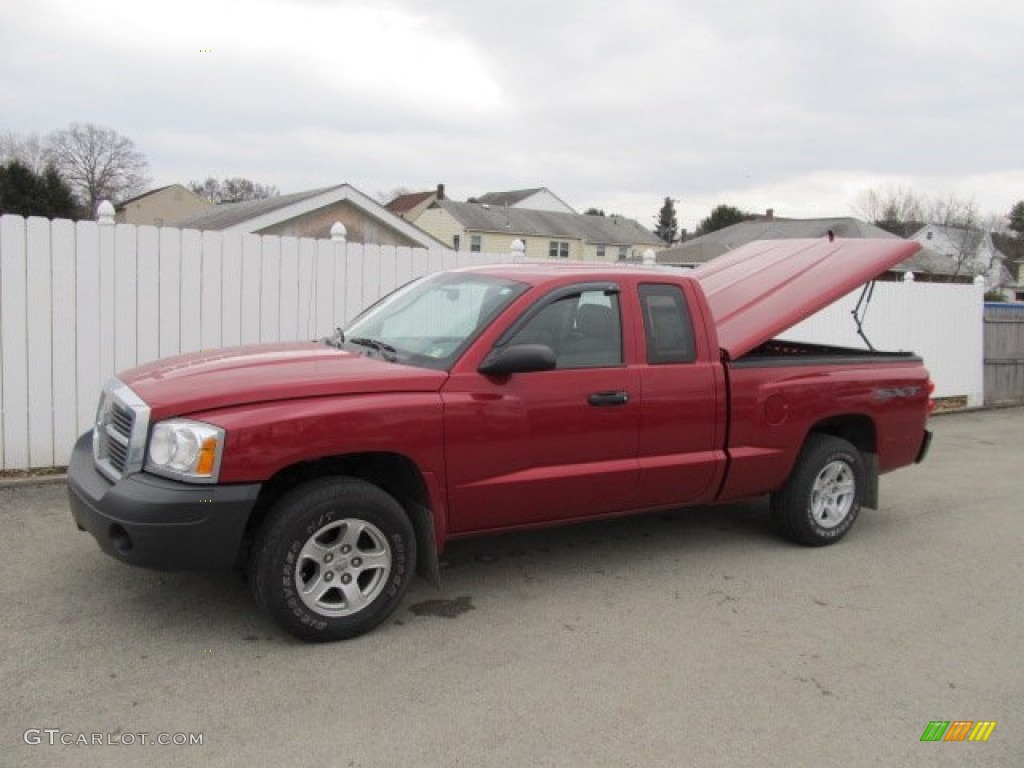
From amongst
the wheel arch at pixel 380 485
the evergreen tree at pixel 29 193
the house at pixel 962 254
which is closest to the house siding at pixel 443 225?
the evergreen tree at pixel 29 193

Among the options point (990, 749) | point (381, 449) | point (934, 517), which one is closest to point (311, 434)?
point (381, 449)

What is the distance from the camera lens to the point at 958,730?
11.4 feet

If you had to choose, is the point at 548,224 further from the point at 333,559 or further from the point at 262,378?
the point at 333,559

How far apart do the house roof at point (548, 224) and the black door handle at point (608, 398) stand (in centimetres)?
5203

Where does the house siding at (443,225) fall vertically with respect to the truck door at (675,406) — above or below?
above

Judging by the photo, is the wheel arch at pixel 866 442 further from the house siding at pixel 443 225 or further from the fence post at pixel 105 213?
the house siding at pixel 443 225

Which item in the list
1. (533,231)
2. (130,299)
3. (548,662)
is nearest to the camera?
(548,662)

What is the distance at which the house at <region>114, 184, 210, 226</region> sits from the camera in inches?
2630

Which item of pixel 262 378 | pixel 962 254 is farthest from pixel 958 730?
pixel 962 254

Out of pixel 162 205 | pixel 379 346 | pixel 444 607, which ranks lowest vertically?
pixel 444 607

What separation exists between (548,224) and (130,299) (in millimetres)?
56284

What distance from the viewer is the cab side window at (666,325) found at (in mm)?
5008

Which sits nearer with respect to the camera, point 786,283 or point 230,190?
point 786,283

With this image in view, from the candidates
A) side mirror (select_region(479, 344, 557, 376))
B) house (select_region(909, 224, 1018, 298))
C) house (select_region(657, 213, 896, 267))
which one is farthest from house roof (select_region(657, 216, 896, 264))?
side mirror (select_region(479, 344, 557, 376))
